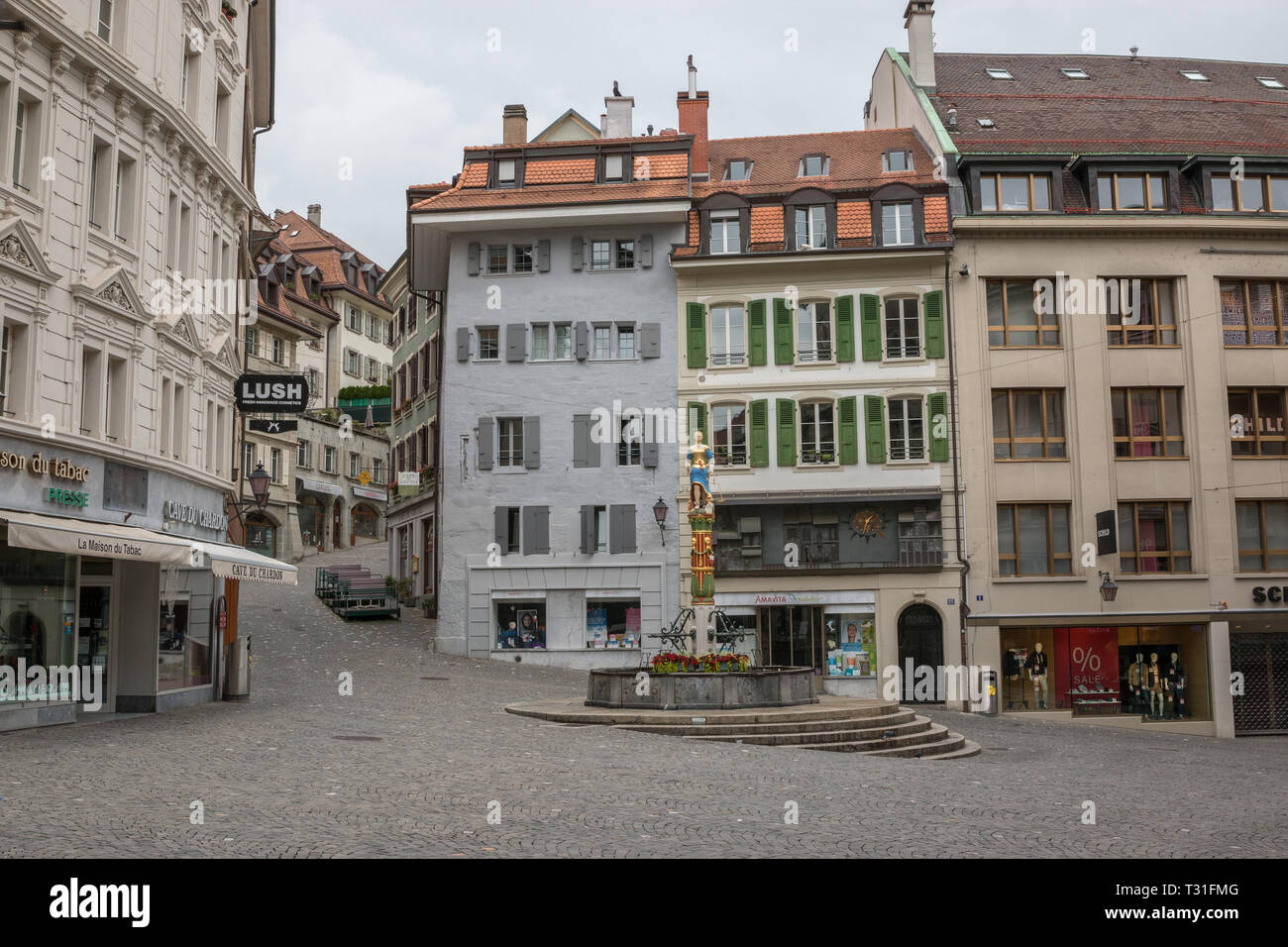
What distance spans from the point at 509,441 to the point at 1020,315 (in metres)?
14.7

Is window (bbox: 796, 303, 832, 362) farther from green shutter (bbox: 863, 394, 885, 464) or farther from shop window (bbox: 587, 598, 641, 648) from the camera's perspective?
shop window (bbox: 587, 598, 641, 648)

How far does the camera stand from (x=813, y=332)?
119ft

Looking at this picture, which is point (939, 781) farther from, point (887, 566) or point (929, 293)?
point (929, 293)

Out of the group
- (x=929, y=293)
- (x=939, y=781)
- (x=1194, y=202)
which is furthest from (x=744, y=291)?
(x=939, y=781)

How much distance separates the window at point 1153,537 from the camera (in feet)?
114

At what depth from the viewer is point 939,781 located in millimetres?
15406

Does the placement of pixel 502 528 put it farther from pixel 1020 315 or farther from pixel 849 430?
pixel 1020 315

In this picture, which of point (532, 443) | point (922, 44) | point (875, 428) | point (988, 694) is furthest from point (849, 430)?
point (922, 44)

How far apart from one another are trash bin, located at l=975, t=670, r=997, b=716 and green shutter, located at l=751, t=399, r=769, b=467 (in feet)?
26.4

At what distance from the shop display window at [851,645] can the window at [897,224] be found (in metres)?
10.5

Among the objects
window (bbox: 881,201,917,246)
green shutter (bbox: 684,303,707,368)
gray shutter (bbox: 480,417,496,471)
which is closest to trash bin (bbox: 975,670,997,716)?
green shutter (bbox: 684,303,707,368)

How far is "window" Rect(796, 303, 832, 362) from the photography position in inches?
1423

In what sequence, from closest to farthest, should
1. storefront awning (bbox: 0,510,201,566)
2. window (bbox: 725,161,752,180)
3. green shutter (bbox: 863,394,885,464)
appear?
storefront awning (bbox: 0,510,201,566) → green shutter (bbox: 863,394,885,464) → window (bbox: 725,161,752,180)

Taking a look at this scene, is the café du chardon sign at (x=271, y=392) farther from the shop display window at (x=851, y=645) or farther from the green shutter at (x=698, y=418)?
the shop display window at (x=851, y=645)
